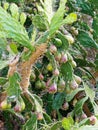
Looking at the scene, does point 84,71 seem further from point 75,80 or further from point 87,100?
point 75,80

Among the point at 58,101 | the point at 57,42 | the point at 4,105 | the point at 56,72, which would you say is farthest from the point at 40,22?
the point at 58,101

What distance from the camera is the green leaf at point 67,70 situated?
158 cm

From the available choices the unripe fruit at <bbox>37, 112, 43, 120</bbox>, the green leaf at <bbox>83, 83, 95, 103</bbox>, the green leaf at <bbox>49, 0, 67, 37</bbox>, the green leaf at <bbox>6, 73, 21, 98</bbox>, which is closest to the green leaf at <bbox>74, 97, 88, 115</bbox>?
the green leaf at <bbox>83, 83, 95, 103</bbox>

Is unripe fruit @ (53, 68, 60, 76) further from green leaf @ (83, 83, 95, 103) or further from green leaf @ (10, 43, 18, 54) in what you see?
green leaf @ (83, 83, 95, 103)

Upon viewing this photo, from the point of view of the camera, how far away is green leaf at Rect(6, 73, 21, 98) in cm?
145

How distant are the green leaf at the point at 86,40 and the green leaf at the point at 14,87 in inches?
21.6

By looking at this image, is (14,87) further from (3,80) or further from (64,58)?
(64,58)

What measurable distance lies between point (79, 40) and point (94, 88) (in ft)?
0.79

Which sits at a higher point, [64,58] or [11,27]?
[11,27]

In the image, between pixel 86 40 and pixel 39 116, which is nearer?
pixel 39 116

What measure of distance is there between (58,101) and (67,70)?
0.26 metres

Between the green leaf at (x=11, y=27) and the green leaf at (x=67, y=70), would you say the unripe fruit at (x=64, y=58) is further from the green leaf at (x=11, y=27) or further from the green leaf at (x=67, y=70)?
the green leaf at (x=11, y=27)

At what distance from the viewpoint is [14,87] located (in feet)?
4.81

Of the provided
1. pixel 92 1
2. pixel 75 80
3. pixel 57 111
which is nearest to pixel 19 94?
pixel 75 80
